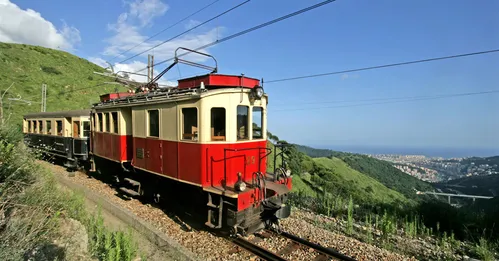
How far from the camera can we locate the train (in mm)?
6680

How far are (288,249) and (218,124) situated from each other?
3.48 m

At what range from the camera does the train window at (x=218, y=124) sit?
697 cm

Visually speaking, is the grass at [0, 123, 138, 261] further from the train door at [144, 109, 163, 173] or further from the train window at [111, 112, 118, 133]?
the train window at [111, 112, 118, 133]

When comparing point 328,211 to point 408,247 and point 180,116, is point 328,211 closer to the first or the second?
point 408,247

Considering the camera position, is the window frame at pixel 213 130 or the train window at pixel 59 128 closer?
the window frame at pixel 213 130

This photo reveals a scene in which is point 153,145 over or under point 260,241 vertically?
over

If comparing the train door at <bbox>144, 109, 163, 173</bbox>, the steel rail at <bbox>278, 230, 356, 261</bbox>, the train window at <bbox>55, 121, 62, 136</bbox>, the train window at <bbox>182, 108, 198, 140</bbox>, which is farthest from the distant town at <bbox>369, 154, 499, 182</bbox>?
the train window at <bbox>55, 121, 62, 136</bbox>

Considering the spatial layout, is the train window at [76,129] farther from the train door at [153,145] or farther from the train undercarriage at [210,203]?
the train door at [153,145]

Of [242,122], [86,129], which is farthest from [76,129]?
[242,122]

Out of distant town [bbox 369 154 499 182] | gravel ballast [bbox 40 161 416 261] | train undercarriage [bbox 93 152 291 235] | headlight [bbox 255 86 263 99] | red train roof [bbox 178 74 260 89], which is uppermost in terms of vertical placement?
red train roof [bbox 178 74 260 89]

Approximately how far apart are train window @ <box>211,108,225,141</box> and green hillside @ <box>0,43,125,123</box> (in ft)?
99.1

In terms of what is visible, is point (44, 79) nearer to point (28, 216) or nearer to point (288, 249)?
point (28, 216)

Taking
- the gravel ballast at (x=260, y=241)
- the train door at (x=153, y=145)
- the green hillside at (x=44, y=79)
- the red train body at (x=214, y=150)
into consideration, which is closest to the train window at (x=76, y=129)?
the red train body at (x=214, y=150)

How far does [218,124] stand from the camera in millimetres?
7051
